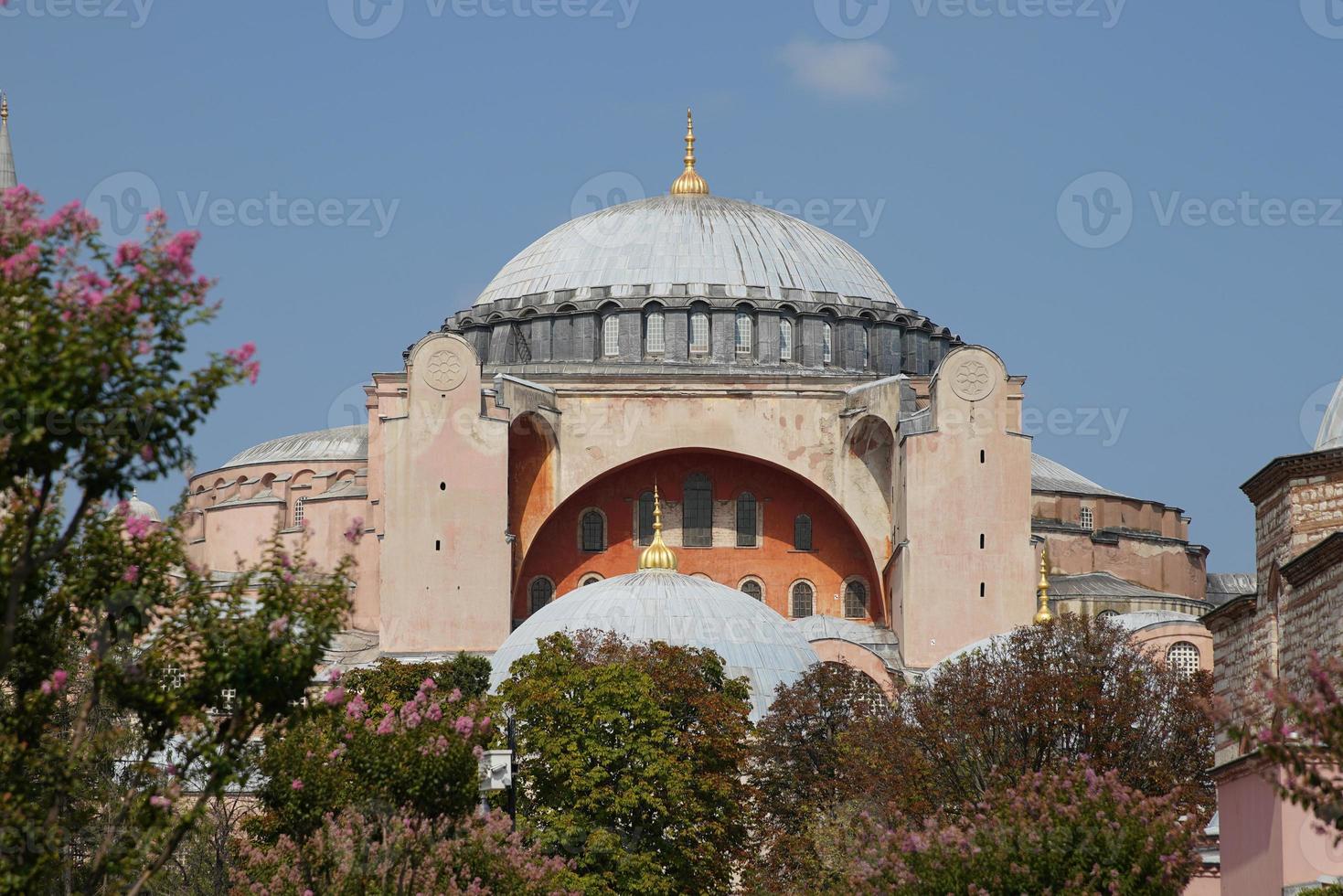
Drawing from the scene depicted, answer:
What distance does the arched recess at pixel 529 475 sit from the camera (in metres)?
54.9

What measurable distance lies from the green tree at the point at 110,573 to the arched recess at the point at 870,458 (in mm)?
40619

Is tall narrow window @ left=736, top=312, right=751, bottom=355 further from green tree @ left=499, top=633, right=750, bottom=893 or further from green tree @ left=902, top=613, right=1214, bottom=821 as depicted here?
green tree @ left=902, top=613, right=1214, bottom=821

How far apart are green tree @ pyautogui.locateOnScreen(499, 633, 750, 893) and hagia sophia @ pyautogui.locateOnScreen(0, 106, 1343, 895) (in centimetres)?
879

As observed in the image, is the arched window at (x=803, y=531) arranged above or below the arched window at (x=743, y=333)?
below

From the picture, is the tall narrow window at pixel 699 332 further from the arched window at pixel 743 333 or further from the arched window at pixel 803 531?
the arched window at pixel 803 531

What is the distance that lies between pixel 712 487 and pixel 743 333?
187 inches

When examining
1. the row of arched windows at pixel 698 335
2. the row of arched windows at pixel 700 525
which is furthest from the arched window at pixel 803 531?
the row of arched windows at pixel 698 335

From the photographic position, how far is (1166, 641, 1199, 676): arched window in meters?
48.5

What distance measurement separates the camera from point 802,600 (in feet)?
185

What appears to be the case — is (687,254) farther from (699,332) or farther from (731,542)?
(731,542)

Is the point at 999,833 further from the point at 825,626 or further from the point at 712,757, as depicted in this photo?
the point at 825,626

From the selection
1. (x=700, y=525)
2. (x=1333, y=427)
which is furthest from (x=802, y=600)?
(x=1333, y=427)

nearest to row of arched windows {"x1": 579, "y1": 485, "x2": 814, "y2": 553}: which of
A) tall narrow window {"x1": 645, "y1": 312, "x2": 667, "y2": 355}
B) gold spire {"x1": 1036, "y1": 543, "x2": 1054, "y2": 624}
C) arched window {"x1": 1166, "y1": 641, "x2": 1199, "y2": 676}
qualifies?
tall narrow window {"x1": 645, "y1": 312, "x2": 667, "y2": 355}

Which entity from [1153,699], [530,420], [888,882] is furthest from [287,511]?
[888,882]
